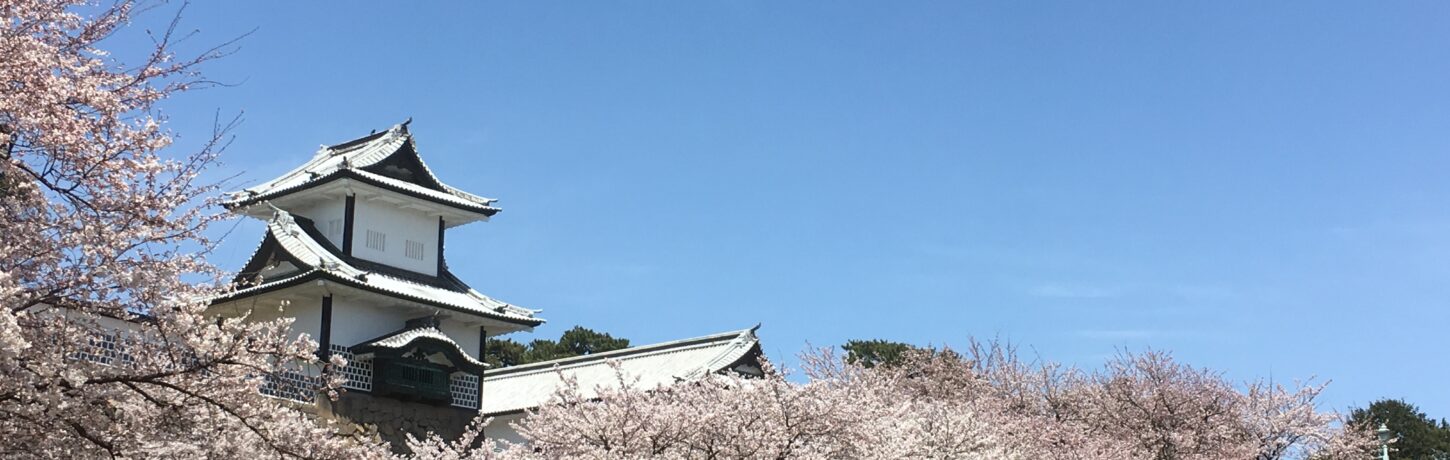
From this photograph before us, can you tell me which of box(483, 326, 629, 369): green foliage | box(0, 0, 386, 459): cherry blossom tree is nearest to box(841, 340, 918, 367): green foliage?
box(483, 326, 629, 369): green foliage

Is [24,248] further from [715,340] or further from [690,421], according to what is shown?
[715,340]

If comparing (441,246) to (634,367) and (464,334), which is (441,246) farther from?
(634,367)

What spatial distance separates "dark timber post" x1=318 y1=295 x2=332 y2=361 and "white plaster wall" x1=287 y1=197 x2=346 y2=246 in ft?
5.77

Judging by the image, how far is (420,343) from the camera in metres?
25.5

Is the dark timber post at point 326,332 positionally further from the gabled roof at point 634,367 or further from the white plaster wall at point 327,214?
the gabled roof at point 634,367

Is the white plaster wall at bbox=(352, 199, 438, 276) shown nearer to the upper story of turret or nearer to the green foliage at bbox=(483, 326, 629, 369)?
the upper story of turret

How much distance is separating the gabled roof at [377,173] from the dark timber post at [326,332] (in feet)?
9.22

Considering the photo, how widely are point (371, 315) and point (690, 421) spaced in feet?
39.7

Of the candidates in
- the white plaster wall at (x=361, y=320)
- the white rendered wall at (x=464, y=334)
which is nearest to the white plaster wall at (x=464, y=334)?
the white rendered wall at (x=464, y=334)

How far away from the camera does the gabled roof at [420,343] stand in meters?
24.9

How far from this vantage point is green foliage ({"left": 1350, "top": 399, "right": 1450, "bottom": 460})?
4916 cm

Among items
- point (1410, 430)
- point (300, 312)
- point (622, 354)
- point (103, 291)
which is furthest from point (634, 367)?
point (1410, 430)

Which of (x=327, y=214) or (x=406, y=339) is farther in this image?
(x=327, y=214)

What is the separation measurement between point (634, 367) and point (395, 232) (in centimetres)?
712
